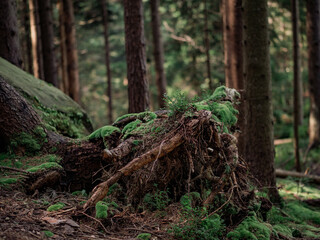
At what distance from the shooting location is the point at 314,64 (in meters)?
14.7

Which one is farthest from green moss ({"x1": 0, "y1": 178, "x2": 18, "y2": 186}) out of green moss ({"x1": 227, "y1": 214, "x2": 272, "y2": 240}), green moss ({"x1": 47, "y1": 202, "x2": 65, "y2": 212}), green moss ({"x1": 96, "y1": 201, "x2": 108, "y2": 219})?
green moss ({"x1": 227, "y1": 214, "x2": 272, "y2": 240})

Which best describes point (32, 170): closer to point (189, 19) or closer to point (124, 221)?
point (124, 221)

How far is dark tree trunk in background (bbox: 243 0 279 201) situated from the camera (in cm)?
730

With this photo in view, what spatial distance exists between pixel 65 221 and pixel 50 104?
4.39m

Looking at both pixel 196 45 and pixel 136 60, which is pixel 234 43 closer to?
pixel 136 60

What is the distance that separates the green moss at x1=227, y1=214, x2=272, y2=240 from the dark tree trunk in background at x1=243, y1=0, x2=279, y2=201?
2355mm

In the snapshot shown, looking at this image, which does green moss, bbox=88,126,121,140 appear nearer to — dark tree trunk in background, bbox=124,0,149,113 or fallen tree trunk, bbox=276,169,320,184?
dark tree trunk in background, bbox=124,0,149,113

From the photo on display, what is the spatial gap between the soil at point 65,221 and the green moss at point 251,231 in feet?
3.13

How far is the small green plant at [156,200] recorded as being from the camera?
4902mm

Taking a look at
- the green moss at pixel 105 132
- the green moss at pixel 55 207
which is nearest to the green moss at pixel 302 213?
the green moss at pixel 105 132

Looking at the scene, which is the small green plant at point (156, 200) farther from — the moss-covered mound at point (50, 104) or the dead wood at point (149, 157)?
the moss-covered mound at point (50, 104)

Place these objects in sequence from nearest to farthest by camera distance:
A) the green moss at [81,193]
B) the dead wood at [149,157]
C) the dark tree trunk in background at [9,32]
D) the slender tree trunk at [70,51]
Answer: the dead wood at [149,157] → the green moss at [81,193] → the dark tree trunk in background at [9,32] → the slender tree trunk at [70,51]

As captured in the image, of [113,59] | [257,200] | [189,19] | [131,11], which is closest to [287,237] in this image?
[257,200]

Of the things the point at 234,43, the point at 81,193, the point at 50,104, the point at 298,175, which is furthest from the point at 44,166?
the point at 298,175
